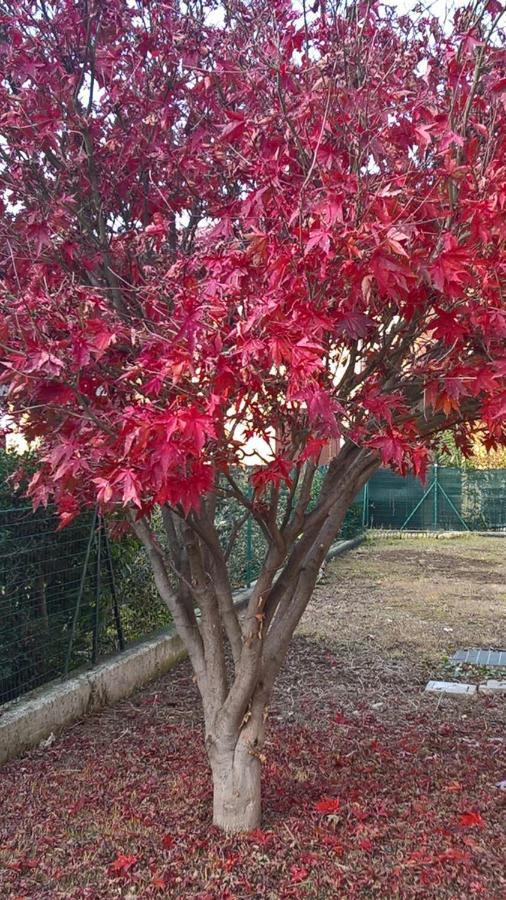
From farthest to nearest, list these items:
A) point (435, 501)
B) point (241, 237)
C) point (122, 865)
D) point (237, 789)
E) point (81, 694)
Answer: point (435, 501) < point (81, 694) < point (237, 789) < point (122, 865) < point (241, 237)

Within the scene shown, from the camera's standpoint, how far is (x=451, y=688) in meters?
6.26

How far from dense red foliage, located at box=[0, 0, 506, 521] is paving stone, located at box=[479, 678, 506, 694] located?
3.32m

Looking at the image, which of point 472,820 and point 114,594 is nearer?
point 472,820

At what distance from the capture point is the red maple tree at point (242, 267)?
2.71 m

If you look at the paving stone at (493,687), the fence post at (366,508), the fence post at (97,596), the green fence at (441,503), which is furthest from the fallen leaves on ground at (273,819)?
the green fence at (441,503)

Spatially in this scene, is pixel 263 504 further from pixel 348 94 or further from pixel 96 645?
pixel 96 645

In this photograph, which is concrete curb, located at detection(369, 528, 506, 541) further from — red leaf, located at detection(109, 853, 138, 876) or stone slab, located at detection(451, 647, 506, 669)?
red leaf, located at detection(109, 853, 138, 876)

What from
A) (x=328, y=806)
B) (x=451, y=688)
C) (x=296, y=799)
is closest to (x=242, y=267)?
(x=328, y=806)

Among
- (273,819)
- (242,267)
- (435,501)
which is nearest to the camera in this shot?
(242,267)

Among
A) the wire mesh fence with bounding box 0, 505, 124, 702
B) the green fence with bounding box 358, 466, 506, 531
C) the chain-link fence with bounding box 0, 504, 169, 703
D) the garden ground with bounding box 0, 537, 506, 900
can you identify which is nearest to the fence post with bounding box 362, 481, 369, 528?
the green fence with bounding box 358, 466, 506, 531

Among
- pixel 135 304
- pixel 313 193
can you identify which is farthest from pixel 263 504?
pixel 313 193

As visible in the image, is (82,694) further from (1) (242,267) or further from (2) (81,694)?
(1) (242,267)

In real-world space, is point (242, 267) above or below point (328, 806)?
above

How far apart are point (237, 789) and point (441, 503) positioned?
637 inches
